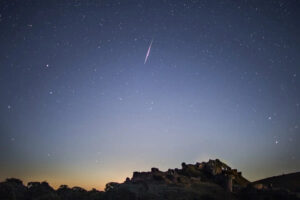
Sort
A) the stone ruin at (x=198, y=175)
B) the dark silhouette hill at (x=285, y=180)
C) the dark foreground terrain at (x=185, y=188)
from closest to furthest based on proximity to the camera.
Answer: the dark foreground terrain at (x=185, y=188) → the stone ruin at (x=198, y=175) → the dark silhouette hill at (x=285, y=180)

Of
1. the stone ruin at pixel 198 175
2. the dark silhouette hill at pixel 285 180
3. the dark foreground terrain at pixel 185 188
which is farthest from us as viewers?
the dark silhouette hill at pixel 285 180

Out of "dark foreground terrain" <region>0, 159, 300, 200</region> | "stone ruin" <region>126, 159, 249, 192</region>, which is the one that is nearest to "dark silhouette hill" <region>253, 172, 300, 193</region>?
"dark foreground terrain" <region>0, 159, 300, 200</region>

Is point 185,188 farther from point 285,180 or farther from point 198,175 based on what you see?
point 285,180

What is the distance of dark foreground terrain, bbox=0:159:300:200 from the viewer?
55.1m

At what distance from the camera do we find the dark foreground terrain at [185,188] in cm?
5508

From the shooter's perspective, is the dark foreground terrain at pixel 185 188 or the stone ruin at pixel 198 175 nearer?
the dark foreground terrain at pixel 185 188

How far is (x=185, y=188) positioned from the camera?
5831cm

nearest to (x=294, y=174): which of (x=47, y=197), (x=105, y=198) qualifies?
(x=105, y=198)

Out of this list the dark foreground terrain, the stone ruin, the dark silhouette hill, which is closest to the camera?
the dark foreground terrain

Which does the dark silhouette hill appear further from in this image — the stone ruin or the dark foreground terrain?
the stone ruin

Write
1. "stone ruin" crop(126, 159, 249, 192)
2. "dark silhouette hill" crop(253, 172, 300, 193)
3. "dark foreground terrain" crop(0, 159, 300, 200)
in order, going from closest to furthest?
"dark foreground terrain" crop(0, 159, 300, 200) → "stone ruin" crop(126, 159, 249, 192) → "dark silhouette hill" crop(253, 172, 300, 193)

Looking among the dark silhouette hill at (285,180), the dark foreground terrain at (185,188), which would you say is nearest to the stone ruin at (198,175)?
the dark foreground terrain at (185,188)

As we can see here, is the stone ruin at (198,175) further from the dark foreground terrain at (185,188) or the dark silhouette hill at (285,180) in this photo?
the dark silhouette hill at (285,180)

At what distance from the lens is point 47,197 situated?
2591 inches
